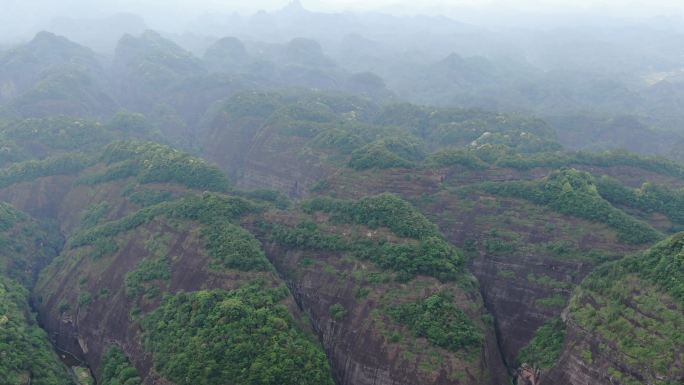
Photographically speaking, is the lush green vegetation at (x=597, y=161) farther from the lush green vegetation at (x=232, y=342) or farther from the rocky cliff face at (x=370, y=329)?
the lush green vegetation at (x=232, y=342)

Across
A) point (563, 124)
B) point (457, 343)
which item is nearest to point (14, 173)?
point (457, 343)

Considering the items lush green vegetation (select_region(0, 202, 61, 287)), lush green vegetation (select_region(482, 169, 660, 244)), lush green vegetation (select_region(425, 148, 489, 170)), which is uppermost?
lush green vegetation (select_region(482, 169, 660, 244))

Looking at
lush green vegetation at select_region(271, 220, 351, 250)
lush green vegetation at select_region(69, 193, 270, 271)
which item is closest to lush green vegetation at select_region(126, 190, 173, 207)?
lush green vegetation at select_region(69, 193, 270, 271)

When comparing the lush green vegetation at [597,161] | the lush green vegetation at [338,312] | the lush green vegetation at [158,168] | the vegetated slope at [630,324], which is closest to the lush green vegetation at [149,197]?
the lush green vegetation at [158,168]

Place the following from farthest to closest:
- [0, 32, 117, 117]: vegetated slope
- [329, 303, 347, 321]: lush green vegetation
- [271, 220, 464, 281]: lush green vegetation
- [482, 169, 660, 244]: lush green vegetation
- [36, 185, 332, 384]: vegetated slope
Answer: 1. [0, 32, 117, 117]: vegetated slope
2. [482, 169, 660, 244]: lush green vegetation
3. [271, 220, 464, 281]: lush green vegetation
4. [329, 303, 347, 321]: lush green vegetation
5. [36, 185, 332, 384]: vegetated slope

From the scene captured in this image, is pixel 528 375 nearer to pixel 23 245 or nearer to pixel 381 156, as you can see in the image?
pixel 381 156

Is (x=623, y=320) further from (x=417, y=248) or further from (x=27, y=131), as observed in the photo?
(x=27, y=131)

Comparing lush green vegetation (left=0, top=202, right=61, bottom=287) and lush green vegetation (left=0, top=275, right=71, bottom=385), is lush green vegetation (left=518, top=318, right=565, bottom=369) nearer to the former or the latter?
lush green vegetation (left=0, top=275, right=71, bottom=385)
